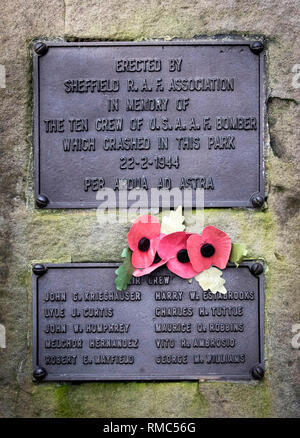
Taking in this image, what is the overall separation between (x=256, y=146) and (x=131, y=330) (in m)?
1.01

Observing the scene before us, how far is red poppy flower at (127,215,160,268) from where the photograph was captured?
9.98 ft

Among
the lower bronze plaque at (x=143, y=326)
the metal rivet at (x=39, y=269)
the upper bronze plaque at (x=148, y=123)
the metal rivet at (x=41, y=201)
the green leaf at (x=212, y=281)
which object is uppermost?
the upper bronze plaque at (x=148, y=123)

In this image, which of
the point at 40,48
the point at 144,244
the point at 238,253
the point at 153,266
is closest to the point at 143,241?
the point at 144,244

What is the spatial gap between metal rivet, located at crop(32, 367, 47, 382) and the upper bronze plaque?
740mm

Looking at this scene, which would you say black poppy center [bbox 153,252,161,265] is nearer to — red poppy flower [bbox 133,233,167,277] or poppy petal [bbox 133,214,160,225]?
red poppy flower [bbox 133,233,167,277]

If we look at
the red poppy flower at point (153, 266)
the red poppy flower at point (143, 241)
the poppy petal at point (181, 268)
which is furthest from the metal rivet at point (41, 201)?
the poppy petal at point (181, 268)

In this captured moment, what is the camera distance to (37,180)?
3.08 m

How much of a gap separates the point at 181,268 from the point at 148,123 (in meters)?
0.68

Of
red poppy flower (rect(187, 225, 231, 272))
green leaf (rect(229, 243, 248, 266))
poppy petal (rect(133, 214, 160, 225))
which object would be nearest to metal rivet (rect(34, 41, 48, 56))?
poppy petal (rect(133, 214, 160, 225))

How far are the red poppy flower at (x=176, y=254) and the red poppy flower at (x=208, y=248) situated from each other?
3cm

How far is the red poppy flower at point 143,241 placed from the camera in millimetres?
3041

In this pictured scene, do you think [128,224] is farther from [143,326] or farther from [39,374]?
[39,374]

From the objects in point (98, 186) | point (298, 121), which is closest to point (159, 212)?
point (98, 186)

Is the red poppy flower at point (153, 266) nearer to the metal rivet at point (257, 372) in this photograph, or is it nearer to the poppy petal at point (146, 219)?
the poppy petal at point (146, 219)
